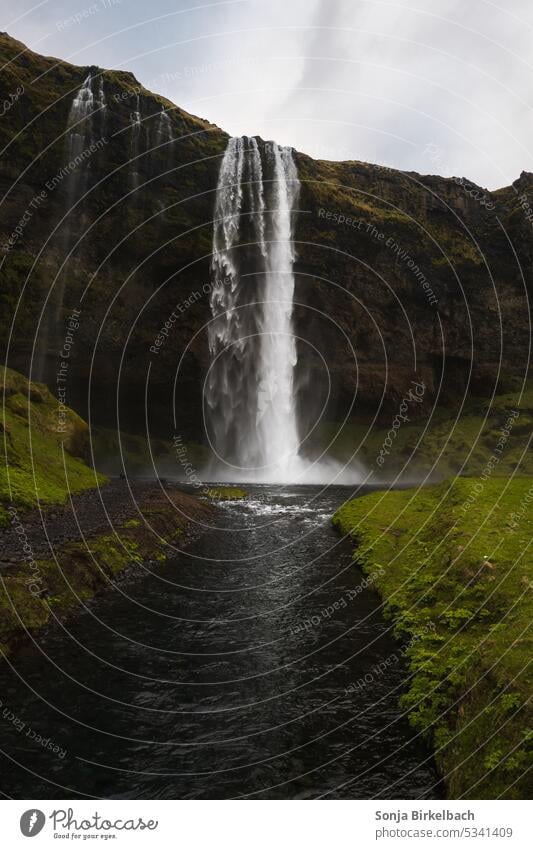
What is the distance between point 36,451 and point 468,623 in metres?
23.5

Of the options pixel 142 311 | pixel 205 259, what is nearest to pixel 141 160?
pixel 205 259

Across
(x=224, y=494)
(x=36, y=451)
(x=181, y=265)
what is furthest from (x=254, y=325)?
(x=36, y=451)

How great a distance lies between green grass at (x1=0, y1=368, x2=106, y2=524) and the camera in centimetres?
2208

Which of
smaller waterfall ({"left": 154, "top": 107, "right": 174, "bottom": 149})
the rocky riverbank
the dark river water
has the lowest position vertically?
the dark river water

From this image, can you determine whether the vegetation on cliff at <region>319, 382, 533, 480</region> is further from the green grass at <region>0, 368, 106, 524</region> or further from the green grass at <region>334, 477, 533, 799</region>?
the green grass at <region>334, 477, 533, 799</region>

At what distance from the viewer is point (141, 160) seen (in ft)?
179

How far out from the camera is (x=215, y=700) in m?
9.35

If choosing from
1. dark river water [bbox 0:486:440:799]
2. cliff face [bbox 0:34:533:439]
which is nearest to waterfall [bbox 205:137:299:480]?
cliff face [bbox 0:34:533:439]

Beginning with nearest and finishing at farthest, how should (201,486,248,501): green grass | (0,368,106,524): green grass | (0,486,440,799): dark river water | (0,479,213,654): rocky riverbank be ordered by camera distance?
(0,486,440,799): dark river water < (0,479,213,654): rocky riverbank < (0,368,106,524): green grass < (201,486,248,501): green grass

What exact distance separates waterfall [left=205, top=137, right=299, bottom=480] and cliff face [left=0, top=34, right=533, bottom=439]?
8.30 ft

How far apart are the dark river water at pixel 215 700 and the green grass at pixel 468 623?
536mm

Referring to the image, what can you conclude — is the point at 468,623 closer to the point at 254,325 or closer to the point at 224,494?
the point at 224,494

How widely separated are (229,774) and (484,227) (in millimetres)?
81825

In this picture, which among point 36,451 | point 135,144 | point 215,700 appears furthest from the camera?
point 135,144
